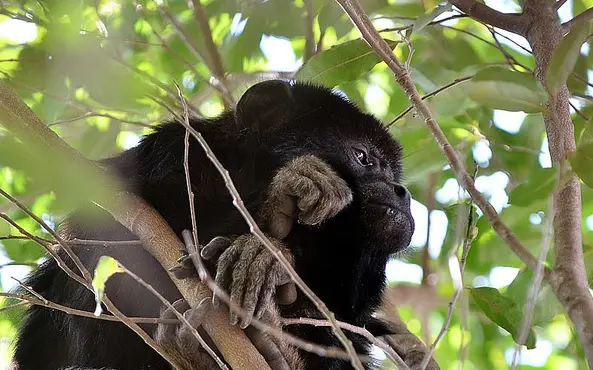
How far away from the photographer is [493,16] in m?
2.95

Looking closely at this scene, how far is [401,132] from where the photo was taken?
14.9 ft

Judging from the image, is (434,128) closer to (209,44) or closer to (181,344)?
(181,344)

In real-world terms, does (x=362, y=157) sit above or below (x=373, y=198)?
above

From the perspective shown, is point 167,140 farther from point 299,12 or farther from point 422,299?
point 422,299

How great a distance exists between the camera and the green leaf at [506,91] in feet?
7.97

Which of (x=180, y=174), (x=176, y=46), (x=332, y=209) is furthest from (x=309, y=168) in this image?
(x=176, y=46)

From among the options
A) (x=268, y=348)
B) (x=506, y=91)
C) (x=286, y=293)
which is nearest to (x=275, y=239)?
(x=286, y=293)

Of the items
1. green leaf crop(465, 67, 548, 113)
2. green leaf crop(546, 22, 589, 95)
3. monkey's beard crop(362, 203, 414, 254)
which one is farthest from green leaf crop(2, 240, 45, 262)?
green leaf crop(546, 22, 589, 95)

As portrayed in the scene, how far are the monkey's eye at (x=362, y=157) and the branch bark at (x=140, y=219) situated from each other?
128cm

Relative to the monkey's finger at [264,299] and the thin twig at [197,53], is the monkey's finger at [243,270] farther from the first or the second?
the thin twig at [197,53]

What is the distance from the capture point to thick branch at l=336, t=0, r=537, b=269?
82.9 inches

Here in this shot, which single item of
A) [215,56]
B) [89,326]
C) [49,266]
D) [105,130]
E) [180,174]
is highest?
[215,56]

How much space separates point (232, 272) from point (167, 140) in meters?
1.00

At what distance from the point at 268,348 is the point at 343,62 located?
1.33 m
